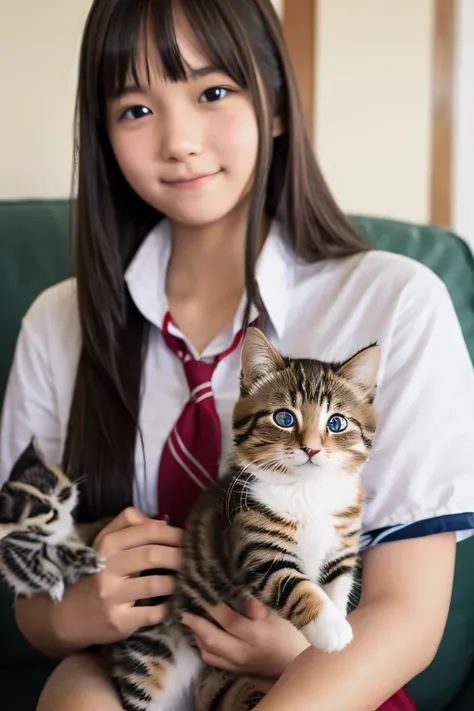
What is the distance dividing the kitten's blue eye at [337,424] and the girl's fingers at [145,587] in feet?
1.08

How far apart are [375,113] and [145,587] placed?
1.25 m

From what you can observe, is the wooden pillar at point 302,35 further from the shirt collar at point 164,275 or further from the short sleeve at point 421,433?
the short sleeve at point 421,433

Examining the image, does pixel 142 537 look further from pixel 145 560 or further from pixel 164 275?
pixel 164 275

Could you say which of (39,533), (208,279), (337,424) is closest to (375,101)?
(208,279)

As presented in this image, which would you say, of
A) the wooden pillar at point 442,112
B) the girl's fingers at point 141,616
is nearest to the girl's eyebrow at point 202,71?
the girl's fingers at point 141,616

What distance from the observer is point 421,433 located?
93cm

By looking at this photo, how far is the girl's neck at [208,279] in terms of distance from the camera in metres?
1.13

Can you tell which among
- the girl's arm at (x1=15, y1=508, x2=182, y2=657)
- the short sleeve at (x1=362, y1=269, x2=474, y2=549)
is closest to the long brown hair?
the girl's arm at (x1=15, y1=508, x2=182, y2=657)

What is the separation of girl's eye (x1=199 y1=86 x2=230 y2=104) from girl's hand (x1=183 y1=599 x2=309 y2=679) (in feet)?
2.15

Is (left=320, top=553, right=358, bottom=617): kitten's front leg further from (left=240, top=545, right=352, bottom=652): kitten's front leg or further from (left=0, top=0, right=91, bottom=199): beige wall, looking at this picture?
(left=0, top=0, right=91, bottom=199): beige wall

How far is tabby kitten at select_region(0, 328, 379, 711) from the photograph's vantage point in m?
0.74

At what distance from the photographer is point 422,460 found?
0.92m

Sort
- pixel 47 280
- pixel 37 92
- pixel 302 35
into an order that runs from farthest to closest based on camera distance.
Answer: pixel 302 35 < pixel 37 92 < pixel 47 280

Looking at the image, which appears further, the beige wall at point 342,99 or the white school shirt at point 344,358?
the beige wall at point 342,99
